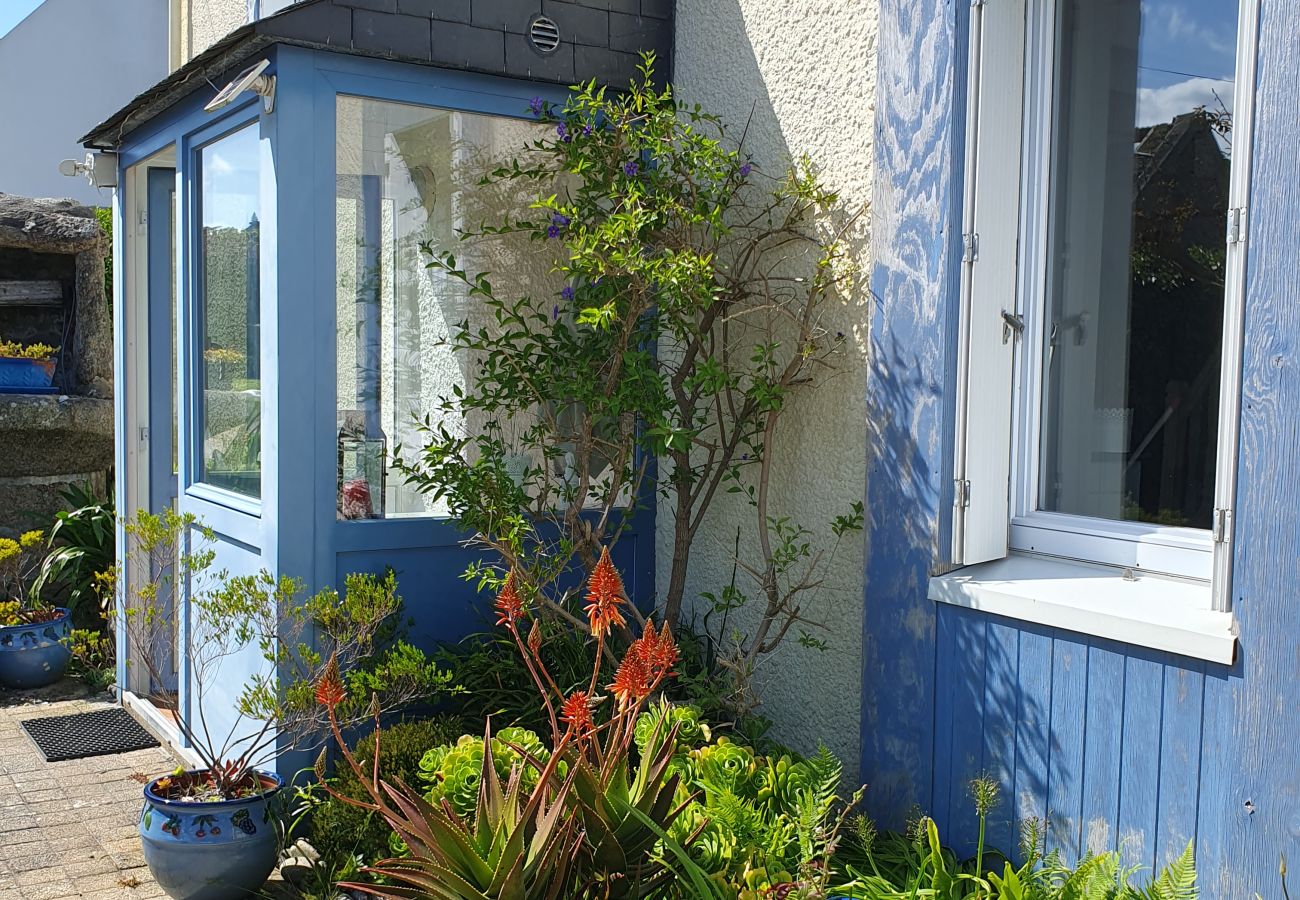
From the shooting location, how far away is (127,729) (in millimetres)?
5805

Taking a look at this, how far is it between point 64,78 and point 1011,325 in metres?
15.2

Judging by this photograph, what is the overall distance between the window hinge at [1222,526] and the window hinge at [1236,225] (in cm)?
63

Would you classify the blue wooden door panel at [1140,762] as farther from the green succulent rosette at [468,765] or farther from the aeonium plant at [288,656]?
the aeonium plant at [288,656]

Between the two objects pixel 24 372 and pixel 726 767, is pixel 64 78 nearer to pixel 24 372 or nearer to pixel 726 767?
pixel 24 372

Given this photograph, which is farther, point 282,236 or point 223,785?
point 282,236

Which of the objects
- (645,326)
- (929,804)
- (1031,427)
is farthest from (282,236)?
(929,804)

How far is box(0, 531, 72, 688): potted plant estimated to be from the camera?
6438mm

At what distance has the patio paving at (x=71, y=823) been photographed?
4.09m

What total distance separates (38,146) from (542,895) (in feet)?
49.8

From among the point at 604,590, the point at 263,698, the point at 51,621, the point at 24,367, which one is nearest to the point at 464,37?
the point at 263,698

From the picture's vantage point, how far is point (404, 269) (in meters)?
4.57

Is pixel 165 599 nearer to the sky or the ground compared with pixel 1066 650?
nearer to the ground

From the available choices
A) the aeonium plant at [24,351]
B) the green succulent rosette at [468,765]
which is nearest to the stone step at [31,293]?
the aeonium plant at [24,351]

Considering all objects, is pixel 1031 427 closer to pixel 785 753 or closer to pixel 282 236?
pixel 785 753
